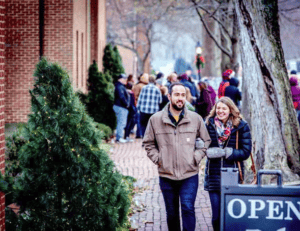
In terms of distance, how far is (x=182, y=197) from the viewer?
17.7ft

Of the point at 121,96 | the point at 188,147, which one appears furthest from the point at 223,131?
the point at 121,96

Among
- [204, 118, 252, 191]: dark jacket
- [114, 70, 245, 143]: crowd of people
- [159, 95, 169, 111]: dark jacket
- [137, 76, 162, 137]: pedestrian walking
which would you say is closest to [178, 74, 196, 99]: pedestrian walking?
[114, 70, 245, 143]: crowd of people

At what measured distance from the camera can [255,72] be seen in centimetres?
745

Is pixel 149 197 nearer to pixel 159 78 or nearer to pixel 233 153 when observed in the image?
pixel 233 153

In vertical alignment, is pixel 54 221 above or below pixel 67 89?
below

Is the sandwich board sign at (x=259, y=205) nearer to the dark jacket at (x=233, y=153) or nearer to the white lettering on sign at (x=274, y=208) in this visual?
the white lettering on sign at (x=274, y=208)

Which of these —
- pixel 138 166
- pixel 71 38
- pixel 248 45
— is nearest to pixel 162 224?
pixel 248 45

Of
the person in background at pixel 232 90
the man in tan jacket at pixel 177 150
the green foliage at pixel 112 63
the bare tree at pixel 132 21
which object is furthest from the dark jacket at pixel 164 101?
the bare tree at pixel 132 21

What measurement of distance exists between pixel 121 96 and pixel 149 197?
20.5 feet

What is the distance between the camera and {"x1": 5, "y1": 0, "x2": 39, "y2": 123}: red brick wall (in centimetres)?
1457

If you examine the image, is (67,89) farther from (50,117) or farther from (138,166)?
(138,166)

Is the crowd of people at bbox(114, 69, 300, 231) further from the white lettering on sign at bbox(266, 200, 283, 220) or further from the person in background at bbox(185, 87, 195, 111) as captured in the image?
the person in background at bbox(185, 87, 195, 111)

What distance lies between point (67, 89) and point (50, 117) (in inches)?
12.6

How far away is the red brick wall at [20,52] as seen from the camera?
14570 mm
